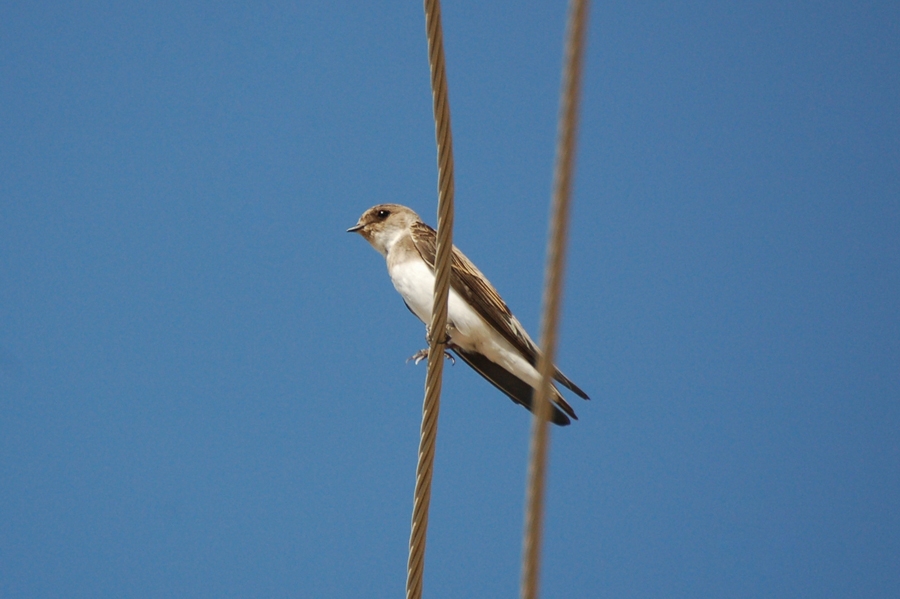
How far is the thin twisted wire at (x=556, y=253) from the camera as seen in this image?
2117mm

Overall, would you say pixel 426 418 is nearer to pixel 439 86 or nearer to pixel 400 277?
pixel 439 86

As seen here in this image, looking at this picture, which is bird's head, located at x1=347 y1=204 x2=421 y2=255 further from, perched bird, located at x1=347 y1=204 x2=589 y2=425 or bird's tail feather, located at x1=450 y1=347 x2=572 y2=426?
bird's tail feather, located at x1=450 y1=347 x2=572 y2=426

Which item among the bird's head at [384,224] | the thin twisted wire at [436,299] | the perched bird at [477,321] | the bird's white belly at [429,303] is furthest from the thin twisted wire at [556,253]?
the bird's head at [384,224]

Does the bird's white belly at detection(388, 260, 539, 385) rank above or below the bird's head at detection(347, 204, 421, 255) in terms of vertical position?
below

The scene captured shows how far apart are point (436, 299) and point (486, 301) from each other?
2904 millimetres

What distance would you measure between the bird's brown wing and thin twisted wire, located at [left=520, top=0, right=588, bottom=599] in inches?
177

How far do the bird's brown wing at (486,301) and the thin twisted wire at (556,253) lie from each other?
4.50 metres

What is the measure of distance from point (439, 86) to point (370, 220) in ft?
15.4

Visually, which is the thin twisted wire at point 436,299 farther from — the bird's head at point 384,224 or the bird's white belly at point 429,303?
the bird's head at point 384,224

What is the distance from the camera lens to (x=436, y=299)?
411cm

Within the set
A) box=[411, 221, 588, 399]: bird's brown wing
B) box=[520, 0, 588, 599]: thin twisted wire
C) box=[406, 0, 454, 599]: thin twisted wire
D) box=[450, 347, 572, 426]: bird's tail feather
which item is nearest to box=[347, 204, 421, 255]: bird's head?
box=[411, 221, 588, 399]: bird's brown wing

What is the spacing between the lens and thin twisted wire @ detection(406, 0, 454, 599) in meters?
3.68

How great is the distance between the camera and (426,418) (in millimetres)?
3982

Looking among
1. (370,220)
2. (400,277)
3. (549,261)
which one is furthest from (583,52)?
(370,220)
